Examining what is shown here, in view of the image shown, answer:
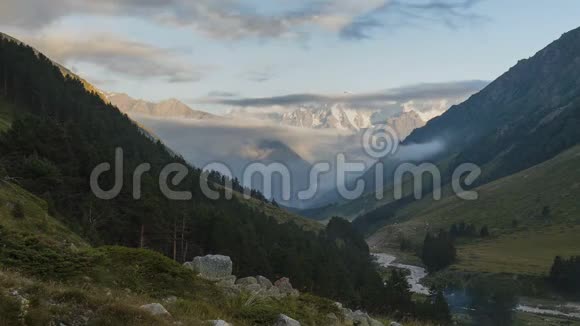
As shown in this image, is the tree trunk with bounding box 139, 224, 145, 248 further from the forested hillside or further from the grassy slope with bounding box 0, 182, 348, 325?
the grassy slope with bounding box 0, 182, 348, 325

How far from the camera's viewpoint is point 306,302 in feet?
74.3

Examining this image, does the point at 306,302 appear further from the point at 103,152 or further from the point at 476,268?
the point at 476,268

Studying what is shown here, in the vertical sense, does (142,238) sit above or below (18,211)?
below

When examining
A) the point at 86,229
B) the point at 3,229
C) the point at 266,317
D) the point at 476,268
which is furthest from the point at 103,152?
the point at 476,268

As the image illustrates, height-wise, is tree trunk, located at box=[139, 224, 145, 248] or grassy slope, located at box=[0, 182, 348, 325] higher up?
grassy slope, located at box=[0, 182, 348, 325]

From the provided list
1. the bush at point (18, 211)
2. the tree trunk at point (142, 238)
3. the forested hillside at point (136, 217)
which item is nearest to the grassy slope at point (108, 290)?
the bush at point (18, 211)

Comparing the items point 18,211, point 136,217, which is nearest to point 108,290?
point 18,211

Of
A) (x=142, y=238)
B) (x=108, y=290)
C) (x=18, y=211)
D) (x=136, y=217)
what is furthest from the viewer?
(x=136, y=217)


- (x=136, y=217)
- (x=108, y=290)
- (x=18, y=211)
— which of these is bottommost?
(x=136, y=217)

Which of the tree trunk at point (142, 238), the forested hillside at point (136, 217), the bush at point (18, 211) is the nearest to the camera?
the bush at point (18, 211)

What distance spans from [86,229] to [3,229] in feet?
125

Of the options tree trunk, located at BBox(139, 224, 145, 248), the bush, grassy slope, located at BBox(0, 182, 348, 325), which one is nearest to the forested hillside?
tree trunk, located at BBox(139, 224, 145, 248)

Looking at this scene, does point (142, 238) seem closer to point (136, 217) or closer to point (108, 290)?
point (136, 217)

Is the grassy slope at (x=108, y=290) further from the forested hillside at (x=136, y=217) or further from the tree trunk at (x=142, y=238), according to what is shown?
the tree trunk at (x=142, y=238)
